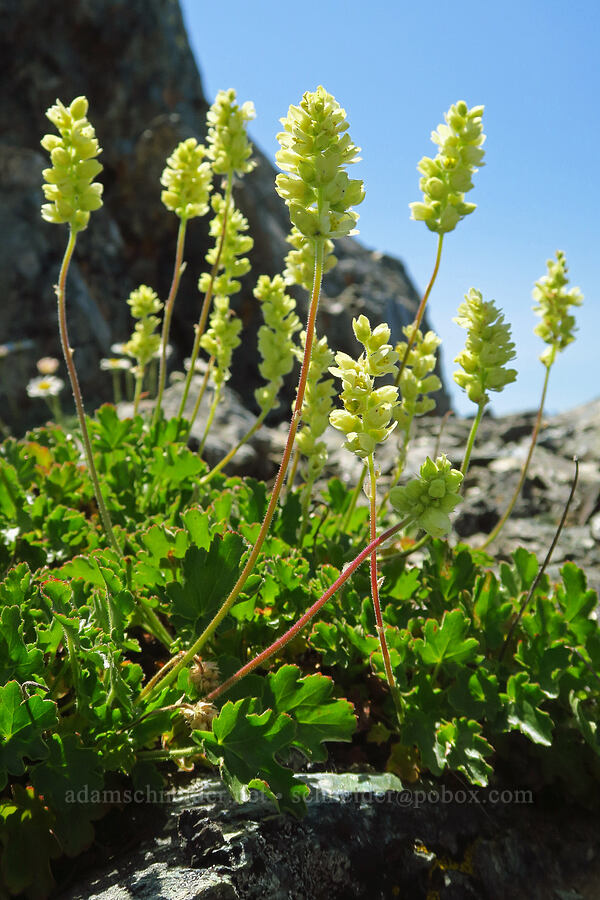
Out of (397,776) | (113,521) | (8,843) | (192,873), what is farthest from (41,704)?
(113,521)

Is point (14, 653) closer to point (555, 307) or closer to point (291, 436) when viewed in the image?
point (291, 436)

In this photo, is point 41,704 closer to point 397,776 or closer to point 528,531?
point 397,776

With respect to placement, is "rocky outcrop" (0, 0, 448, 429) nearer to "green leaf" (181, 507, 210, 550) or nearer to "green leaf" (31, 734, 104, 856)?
"green leaf" (181, 507, 210, 550)

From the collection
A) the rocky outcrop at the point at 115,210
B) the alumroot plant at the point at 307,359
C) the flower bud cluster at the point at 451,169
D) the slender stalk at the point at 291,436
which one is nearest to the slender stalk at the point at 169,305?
the alumroot plant at the point at 307,359

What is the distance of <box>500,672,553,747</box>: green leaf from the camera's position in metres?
2.26

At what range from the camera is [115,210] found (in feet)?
46.5

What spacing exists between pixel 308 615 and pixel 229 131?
2.28 metres

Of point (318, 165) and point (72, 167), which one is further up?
point (72, 167)

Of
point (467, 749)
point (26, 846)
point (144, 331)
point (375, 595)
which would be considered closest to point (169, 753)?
point (26, 846)

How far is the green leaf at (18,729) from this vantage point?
1.70m

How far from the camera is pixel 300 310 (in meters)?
10.2

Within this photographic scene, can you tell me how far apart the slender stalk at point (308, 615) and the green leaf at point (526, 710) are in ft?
2.84

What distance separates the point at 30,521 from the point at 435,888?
200cm

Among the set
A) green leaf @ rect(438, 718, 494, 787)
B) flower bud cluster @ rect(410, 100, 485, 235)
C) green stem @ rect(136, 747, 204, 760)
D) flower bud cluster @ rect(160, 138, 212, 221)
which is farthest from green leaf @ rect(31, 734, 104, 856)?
flower bud cluster @ rect(160, 138, 212, 221)
